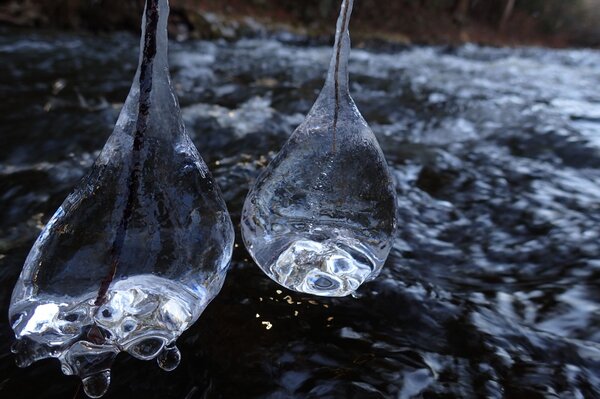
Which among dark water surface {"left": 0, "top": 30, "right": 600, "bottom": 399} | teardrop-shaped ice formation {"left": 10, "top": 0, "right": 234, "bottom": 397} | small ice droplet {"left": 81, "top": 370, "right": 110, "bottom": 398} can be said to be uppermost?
teardrop-shaped ice formation {"left": 10, "top": 0, "right": 234, "bottom": 397}

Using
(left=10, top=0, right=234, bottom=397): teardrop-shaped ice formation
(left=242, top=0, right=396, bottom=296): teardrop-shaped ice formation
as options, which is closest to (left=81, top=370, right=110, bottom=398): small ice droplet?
(left=10, top=0, right=234, bottom=397): teardrop-shaped ice formation

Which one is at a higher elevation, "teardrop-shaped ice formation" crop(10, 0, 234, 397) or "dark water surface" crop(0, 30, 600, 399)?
"teardrop-shaped ice formation" crop(10, 0, 234, 397)

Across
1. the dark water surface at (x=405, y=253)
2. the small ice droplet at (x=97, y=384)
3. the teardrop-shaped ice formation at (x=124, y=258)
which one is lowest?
the dark water surface at (x=405, y=253)

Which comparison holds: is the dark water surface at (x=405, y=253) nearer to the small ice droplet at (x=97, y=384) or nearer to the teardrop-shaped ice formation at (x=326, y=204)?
the small ice droplet at (x=97, y=384)

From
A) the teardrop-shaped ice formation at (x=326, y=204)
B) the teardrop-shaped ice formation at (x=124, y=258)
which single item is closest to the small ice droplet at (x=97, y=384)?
the teardrop-shaped ice formation at (x=124, y=258)

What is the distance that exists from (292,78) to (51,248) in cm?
575

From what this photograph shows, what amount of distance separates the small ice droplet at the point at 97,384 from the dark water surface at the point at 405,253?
0.23 ft

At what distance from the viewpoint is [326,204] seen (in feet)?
4.60

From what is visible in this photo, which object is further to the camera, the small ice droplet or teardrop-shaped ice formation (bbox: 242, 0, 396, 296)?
teardrop-shaped ice formation (bbox: 242, 0, 396, 296)

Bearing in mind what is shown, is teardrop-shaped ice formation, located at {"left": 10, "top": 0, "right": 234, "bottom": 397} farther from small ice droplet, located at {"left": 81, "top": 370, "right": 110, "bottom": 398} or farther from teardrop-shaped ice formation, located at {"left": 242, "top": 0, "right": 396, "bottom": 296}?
teardrop-shaped ice formation, located at {"left": 242, "top": 0, "right": 396, "bottom": 296}

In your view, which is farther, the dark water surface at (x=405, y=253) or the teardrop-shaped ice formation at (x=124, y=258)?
the dark water surface at (x=405, y=253)

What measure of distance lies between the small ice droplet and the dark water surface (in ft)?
0.23

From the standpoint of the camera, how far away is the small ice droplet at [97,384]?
1.13 m

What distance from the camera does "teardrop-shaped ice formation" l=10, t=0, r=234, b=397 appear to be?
1054mm
